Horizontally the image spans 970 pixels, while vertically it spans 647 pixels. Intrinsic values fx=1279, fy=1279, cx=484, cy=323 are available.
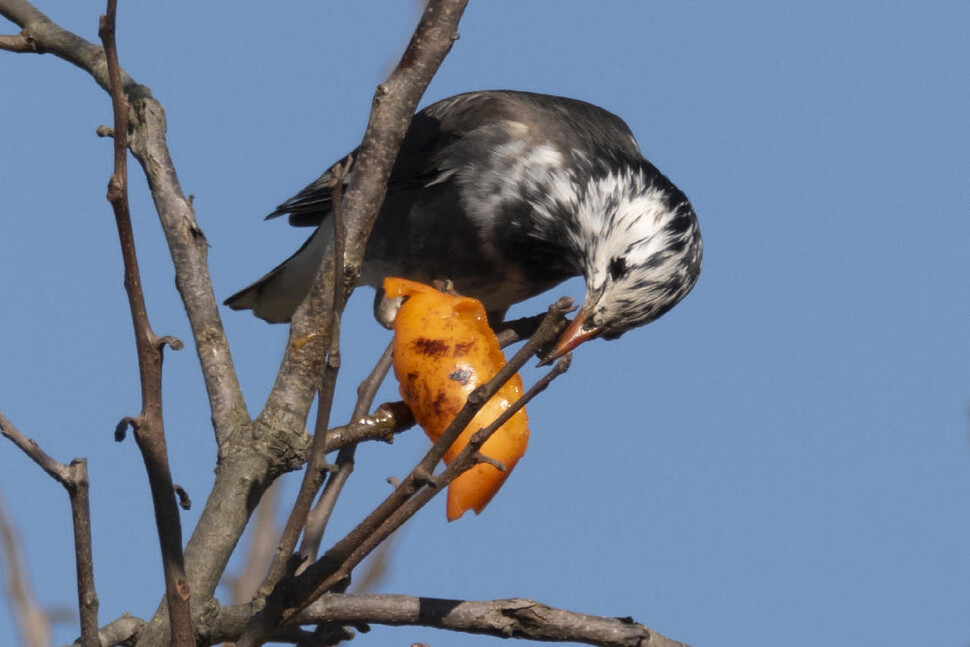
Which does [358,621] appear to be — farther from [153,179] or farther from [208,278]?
[153,179]

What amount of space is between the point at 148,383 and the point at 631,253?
9.18 ft

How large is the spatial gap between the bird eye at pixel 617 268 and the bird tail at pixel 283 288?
1933mm

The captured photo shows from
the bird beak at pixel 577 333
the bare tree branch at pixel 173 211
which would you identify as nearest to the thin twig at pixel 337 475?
the bare tree branch at pixel 173 211

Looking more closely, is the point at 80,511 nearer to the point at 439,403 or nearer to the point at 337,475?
the point at 439,403

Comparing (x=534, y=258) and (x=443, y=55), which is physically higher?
(x=534, y=258)

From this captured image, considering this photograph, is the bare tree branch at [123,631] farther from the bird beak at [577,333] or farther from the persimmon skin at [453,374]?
the bird beak at [577,333]

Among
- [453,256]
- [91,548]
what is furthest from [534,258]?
[91,548]

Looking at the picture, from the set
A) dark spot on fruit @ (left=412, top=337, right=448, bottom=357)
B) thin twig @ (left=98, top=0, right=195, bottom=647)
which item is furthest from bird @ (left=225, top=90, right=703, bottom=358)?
thin twig @ (left=98, top=0, right=195, bottom=647)

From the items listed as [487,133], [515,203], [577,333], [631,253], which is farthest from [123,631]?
[487,133]

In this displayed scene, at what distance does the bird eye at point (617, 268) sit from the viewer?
464cm

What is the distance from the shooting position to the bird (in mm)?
4945

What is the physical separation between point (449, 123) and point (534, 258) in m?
0.85

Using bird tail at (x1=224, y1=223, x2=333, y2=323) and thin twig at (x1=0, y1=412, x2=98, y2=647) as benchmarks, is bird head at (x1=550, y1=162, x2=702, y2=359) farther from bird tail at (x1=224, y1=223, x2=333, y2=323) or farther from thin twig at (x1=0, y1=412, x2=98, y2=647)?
thin twig at (x1=0, y1=412, x2=98, y2=647)

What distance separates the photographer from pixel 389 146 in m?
3.24
